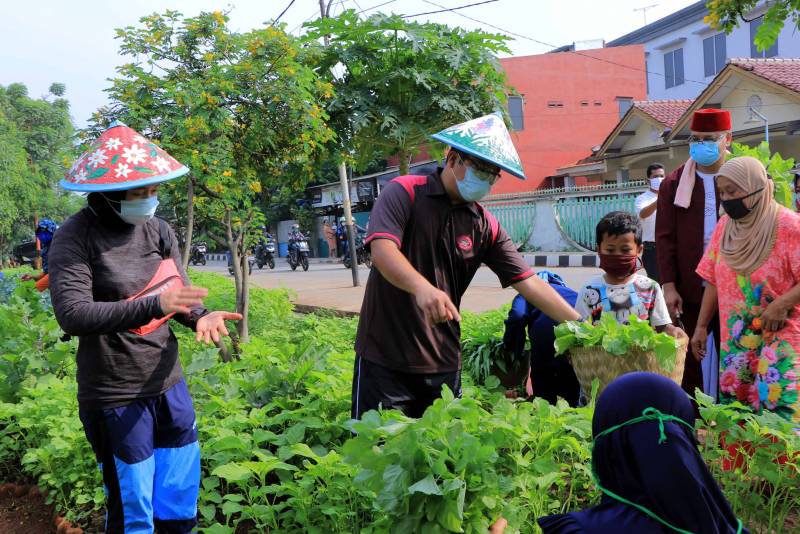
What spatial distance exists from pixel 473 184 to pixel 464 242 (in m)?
0.25

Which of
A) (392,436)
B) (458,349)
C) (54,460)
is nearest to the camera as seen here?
(392,436)

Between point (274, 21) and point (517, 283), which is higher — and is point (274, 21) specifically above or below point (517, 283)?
above

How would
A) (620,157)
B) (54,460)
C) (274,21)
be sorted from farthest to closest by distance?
(620,157) < (274,21) < (54,460)

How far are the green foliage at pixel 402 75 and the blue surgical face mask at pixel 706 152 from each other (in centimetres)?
519

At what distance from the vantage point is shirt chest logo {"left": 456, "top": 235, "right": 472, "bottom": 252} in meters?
2.75

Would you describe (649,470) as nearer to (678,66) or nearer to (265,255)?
(265,255)

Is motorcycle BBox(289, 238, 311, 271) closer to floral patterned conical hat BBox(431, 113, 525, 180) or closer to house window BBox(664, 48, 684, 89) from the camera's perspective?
house window BBox(664, 48, 684, 89)

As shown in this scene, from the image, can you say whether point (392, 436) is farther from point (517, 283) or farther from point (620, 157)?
point (620, 157)

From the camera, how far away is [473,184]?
2.63 meters

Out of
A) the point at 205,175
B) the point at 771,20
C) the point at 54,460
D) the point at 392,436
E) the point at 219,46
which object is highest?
the point at 219,46

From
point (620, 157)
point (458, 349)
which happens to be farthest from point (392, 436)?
point (620, 157)

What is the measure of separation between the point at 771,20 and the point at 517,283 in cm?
360

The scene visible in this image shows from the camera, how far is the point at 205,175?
20.1ft

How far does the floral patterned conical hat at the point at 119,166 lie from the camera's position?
7.92ft
